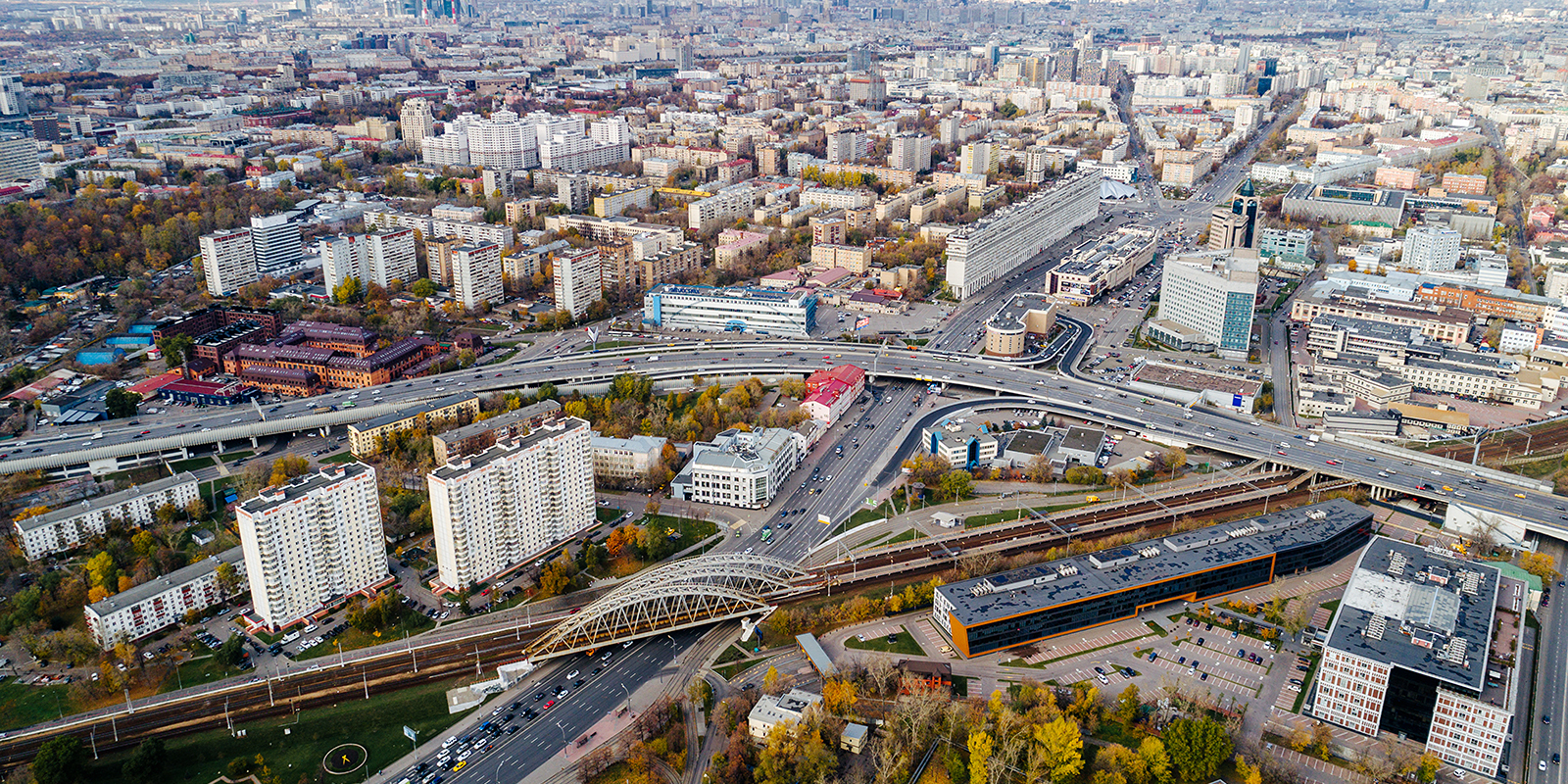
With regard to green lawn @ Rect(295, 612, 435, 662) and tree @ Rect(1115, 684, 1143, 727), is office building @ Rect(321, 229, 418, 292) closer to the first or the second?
green lawn @ Rect(295, 612, 435, 662)

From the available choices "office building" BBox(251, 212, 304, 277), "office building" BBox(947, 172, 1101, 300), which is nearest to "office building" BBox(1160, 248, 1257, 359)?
"office building" BBox(947, 172, 1101, 300)

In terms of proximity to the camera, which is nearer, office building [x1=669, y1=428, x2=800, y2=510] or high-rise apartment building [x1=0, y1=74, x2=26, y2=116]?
office building [x1=669, y1=428, x2=800, y2=510]

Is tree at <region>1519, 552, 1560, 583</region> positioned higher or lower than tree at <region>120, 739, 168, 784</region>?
higher

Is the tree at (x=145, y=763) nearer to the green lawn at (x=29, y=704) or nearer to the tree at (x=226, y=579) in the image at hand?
the green lawn at (x=29, y=704)

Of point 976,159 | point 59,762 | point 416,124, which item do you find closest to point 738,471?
point 59,762

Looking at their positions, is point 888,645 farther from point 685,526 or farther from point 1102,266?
point 1102,266

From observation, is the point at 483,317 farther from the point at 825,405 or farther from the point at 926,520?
the point at 926,520
